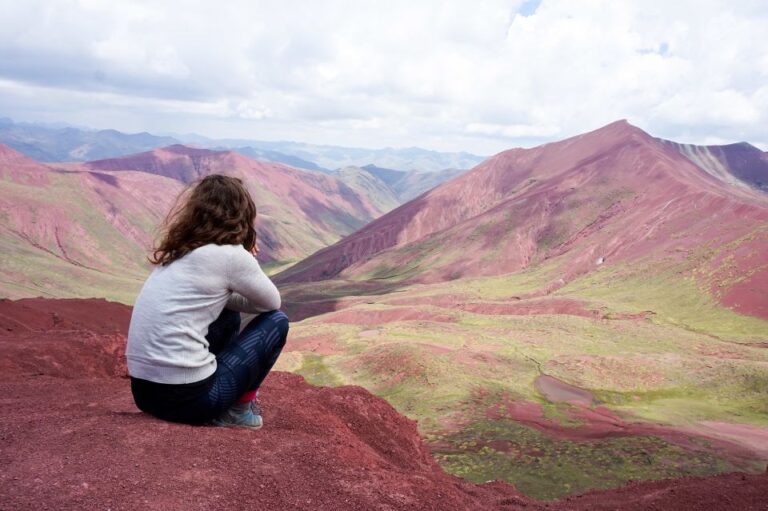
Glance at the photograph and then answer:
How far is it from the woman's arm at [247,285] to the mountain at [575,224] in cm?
5981

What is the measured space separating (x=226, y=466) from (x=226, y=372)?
1.11 m

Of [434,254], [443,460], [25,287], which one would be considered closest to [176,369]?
[443,460]

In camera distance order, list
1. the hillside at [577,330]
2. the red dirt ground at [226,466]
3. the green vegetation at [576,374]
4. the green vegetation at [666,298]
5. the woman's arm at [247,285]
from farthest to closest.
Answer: the green vegetation at [666,298] → the hillside at [577,330] → the green vegetation at [576,374] → the woman's arm at [247,285] → the red dirt ground at [226,466]

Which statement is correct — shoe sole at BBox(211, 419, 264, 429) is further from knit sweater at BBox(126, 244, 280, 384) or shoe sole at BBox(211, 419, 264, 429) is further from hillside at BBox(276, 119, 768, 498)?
hillside at BBox(276, 119, 768, 498)

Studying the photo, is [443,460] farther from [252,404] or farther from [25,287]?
[25,287]

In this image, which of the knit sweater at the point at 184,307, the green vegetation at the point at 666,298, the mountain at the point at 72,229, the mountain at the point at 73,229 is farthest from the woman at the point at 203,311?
the mountain at the point at 72,229

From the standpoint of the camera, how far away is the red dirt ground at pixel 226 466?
18.4ft

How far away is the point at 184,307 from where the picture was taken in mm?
6121

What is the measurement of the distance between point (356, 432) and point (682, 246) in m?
73.4

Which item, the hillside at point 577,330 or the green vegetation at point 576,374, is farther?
the hillside at point 577,330

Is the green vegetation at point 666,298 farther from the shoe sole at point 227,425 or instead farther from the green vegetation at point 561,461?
the shoe sole at point 227,425

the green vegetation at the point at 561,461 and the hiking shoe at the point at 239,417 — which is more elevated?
the hiking shoe at the point at 239,417

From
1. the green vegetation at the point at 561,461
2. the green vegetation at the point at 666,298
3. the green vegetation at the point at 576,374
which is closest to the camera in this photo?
the green vegetation at the point at 561,461

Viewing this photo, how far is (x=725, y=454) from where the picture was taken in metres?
Result: 21.6
